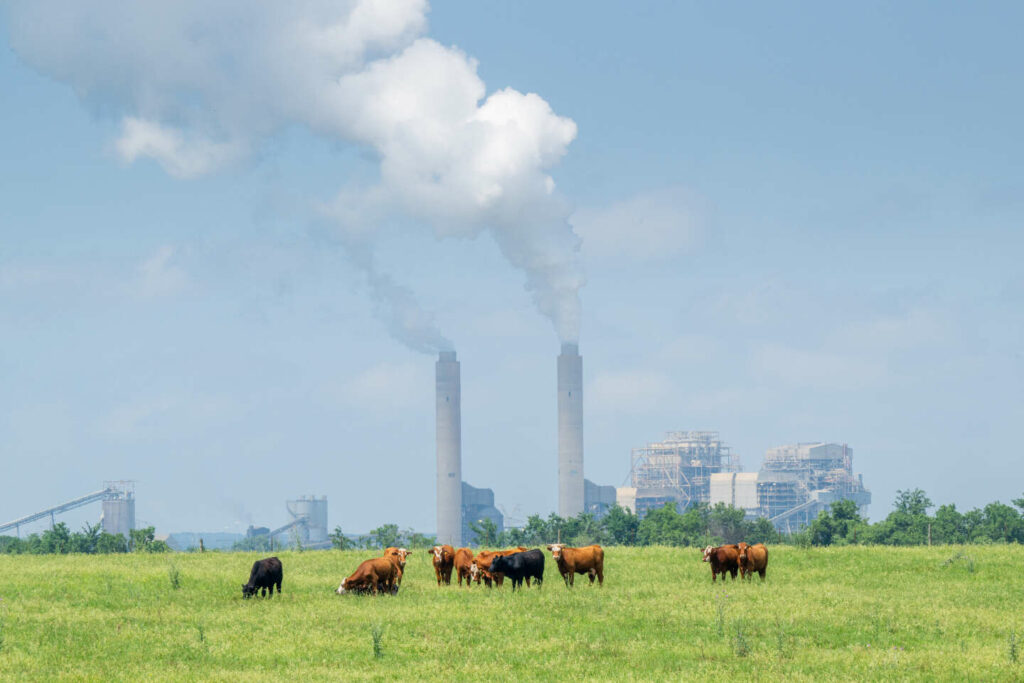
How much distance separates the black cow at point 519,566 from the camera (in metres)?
35.5

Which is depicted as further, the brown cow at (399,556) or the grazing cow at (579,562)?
the grazing cow at (579,562)

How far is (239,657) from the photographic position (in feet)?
82.9

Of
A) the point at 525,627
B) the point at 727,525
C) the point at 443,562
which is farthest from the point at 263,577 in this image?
the point at 727,525

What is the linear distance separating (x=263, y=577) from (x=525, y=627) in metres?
10.2

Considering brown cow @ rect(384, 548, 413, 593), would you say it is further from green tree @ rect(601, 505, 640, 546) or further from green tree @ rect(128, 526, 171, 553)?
green tree @ rect(601, 505, 640, 546)

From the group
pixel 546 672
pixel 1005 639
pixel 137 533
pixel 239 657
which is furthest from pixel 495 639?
pixel 137 533

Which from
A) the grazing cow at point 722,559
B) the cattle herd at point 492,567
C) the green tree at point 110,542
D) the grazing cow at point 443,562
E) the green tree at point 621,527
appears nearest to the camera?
the cattle herd at point 492,567

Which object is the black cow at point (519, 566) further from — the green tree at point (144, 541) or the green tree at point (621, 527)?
the green tree at point (621, 527)

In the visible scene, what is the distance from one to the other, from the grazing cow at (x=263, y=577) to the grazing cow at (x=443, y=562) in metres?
5.54

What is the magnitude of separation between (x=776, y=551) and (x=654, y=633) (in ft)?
66.6

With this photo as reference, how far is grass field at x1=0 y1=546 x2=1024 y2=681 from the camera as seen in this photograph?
2392cm

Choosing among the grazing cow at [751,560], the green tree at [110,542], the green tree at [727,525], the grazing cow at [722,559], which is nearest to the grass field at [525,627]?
the grazing cow at [751,560]

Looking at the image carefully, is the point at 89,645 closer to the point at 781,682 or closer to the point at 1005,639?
the point at 781,682

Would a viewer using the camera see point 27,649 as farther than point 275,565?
No
